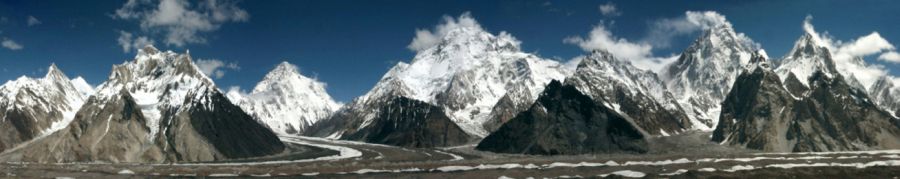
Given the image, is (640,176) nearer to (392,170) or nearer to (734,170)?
(734,170)

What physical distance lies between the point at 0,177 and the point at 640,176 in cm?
10084

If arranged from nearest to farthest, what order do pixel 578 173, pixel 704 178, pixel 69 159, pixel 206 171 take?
1. pixel 704 178
2. pixel 578 173
3. pixel 206 171
4. pixel 69 159

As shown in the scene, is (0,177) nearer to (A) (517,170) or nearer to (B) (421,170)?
(B) (421,170)

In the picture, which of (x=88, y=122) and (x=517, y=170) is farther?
(x=88, y=122)

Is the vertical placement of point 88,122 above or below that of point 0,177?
above

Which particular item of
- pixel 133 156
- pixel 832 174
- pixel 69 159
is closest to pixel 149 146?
pixel 133 156

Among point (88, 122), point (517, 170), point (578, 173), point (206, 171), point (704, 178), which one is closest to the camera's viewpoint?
point (704, 178)

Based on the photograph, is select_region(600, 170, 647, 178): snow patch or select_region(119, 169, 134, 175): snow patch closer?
select_region(600, 170, 647, 178): snow patch

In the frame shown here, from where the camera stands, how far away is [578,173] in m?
122

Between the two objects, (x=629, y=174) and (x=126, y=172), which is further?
(x=126, y=172)

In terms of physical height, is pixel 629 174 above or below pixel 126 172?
below

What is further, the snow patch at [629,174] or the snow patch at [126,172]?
the snow patch at [126,172]

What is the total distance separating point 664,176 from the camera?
111875mm

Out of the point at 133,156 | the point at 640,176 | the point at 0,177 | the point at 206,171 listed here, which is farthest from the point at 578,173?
the point at 133,156
